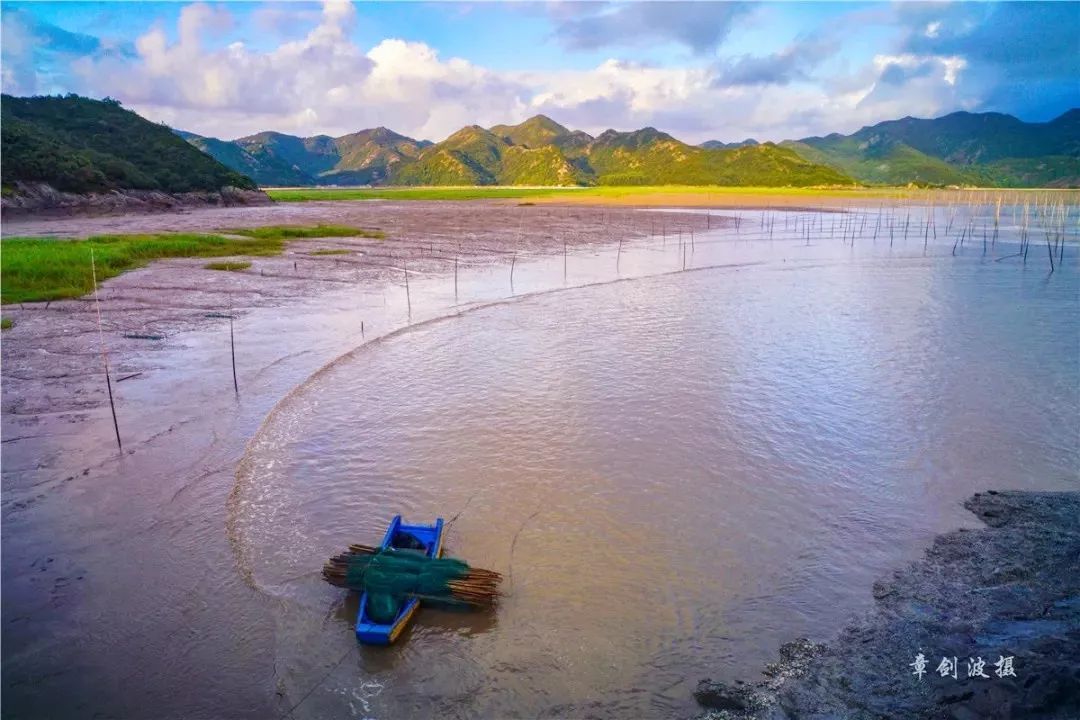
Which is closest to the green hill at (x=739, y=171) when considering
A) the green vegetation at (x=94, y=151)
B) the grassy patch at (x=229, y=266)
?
the green vegetation at (x=94, y=151)

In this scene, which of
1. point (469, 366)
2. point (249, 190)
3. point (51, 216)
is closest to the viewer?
point (469, 366)

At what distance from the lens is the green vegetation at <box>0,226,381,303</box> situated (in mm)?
20453

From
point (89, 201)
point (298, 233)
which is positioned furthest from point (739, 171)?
point (89, 201)

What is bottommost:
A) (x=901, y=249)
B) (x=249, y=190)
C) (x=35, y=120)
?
(x=901, y=249)

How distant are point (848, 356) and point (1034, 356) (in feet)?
14.8

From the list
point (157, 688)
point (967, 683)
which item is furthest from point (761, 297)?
point (157, 688)

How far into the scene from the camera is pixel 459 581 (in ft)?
21.2

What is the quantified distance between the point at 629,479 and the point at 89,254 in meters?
25.2

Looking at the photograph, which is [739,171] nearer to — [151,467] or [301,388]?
[301,388]

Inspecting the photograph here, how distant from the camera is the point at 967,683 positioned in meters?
4.61

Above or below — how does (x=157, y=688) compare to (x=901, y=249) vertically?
below

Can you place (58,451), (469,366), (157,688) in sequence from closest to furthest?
(157,688), (58,451), (469,366)

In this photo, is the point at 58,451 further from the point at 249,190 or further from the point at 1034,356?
the point at 249,190

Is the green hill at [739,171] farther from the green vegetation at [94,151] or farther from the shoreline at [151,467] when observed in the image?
the shoreline at [151,467]
